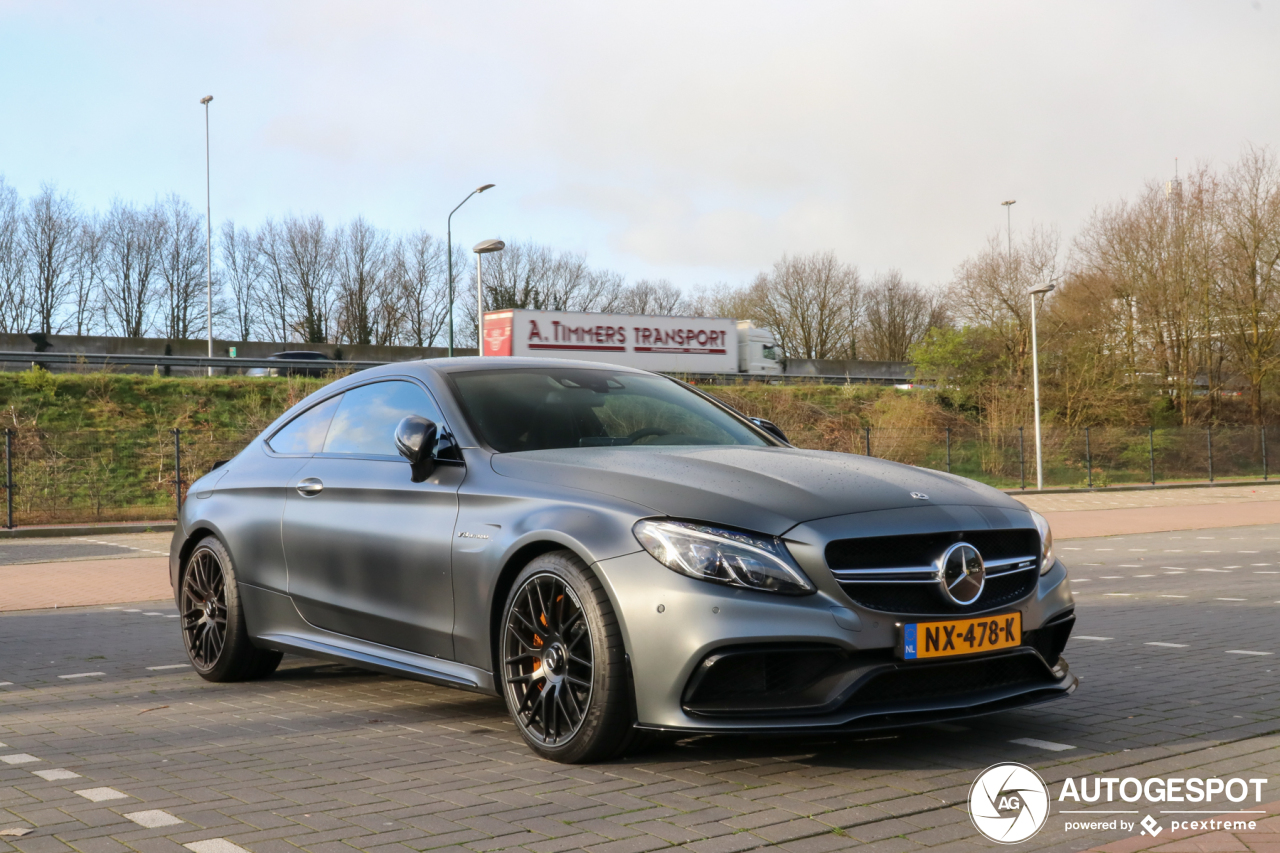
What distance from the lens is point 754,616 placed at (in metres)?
3.93

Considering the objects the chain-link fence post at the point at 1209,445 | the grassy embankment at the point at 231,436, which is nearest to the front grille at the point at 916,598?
the grassy embankment at the point at 231,436

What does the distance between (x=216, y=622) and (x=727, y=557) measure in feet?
11.8

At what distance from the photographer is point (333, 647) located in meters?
5.55

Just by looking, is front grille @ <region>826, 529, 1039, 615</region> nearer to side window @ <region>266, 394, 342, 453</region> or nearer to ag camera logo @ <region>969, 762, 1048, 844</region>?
ag camera logo @ <region>969, 762, 1048, 844</region>

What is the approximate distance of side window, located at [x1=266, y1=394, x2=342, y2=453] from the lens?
6152mm

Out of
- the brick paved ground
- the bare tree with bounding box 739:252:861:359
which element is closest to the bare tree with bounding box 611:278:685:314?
the bare tree with bounding box 739:252:861:359

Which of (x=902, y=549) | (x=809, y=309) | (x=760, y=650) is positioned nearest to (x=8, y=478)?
(x=760, y=650)

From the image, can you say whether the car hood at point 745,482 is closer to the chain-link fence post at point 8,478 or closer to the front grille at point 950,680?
the front grille at point 950,680

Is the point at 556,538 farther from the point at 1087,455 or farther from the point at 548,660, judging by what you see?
the point at 1087,455

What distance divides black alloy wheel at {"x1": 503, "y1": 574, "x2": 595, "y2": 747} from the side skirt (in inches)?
8.2

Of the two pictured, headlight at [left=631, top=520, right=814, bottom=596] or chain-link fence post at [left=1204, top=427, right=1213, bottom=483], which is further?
chain-link fence post at [left=1204, top=427, right=1213, bottom=483]

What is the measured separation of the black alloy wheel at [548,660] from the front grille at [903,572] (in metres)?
0.94
